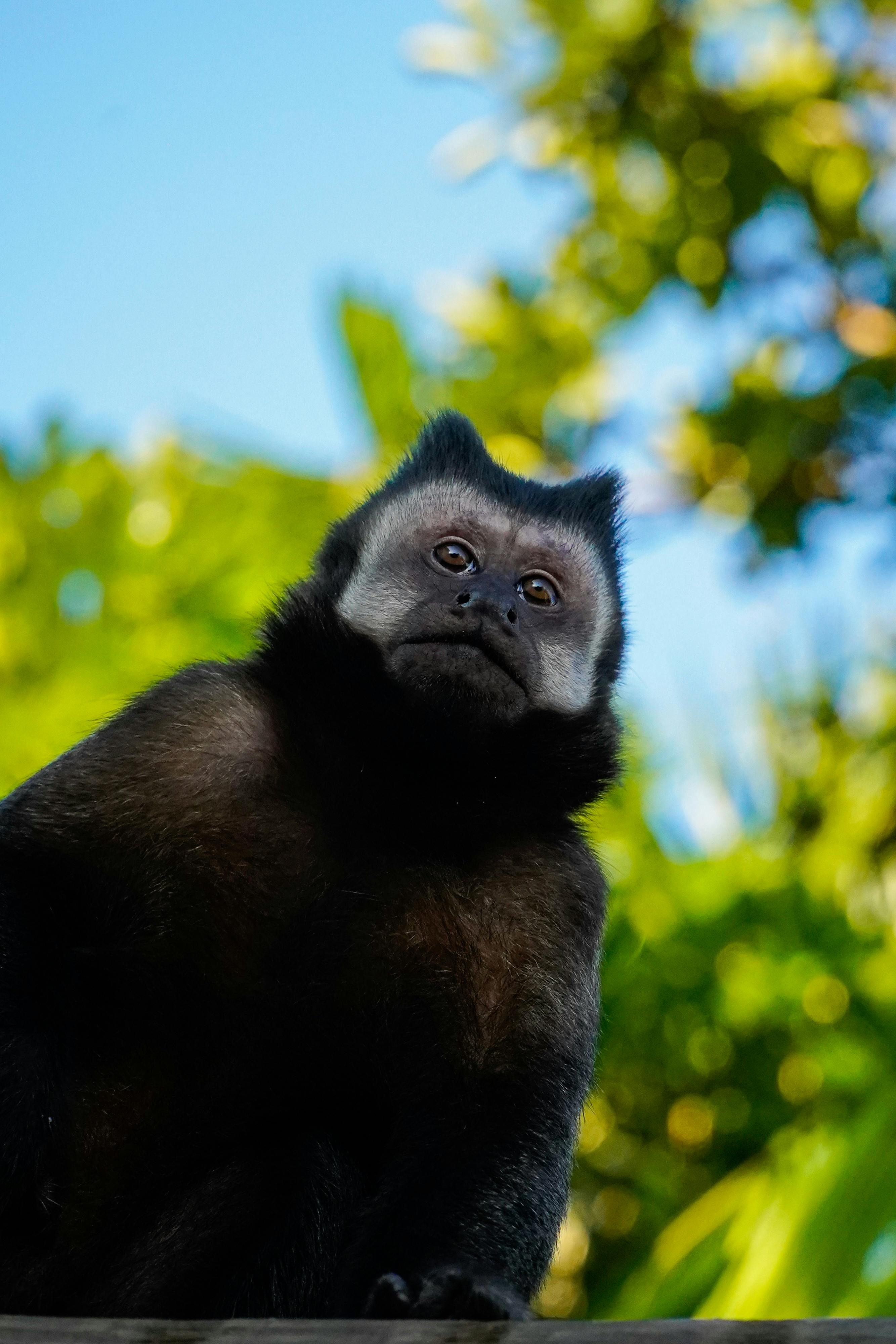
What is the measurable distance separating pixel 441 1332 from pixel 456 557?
2.06 m

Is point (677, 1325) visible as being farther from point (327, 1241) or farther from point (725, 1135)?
point (725, 1135)

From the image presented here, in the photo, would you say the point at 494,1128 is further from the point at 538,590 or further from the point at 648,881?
the point at 648,881

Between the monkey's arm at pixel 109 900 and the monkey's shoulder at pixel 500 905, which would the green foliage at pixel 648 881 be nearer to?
the monkey's shoulder at pixel 500 905

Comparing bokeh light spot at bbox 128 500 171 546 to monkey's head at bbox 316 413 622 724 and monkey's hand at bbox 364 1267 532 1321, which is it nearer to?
monkey's head at bbox 316 413 622 724

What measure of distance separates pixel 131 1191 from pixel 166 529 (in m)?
5.75

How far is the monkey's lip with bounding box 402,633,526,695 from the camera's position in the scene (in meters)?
3.29

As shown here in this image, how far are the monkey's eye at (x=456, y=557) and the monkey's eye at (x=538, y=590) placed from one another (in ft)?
0.45

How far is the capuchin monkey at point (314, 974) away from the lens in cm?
259

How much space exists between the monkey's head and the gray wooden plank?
4.97 ft

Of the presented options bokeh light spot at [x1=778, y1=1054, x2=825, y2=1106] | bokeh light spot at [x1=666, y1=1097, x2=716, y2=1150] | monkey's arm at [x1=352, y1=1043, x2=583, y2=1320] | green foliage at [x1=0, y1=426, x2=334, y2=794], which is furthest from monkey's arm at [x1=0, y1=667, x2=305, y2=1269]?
bokeh light spot at [x1=666, y1=1097, x2=716, y2=1150]

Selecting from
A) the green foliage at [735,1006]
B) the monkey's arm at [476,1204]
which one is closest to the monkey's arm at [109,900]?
the monkey's arm at [476,1204]

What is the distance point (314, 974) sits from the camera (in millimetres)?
2830

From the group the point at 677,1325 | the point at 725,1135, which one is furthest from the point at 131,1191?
the point at 725,1135

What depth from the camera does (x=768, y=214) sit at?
27.4 feet
